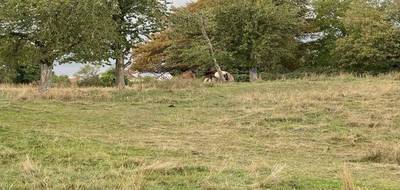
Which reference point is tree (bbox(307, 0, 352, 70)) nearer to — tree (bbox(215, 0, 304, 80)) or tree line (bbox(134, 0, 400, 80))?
tree line (bbox(134, 0, 400, 80))

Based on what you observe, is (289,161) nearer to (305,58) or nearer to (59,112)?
(59,112)

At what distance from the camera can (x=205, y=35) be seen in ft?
115

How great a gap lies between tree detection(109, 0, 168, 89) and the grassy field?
14.5 ft

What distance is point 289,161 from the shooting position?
1034 cm

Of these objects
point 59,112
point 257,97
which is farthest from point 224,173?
point 257,97

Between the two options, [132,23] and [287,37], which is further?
[287,37]

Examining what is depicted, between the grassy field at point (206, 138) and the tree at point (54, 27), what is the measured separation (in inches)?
69.7

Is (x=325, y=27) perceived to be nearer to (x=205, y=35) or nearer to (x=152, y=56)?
(x=205, y=35)

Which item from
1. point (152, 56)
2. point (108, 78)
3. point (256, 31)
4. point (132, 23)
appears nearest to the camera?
point (132, 23)

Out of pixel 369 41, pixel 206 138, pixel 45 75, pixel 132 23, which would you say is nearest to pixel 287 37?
pixel 369 41

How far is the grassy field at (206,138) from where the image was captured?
7594mm

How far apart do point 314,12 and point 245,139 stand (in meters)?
33.3

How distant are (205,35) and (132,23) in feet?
22.3

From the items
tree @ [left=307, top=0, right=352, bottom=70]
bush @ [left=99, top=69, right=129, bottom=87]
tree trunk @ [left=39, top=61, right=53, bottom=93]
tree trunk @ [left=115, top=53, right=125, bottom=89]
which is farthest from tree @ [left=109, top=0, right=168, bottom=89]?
tree @ [left=307, top=0, right=352, bottom=70]
